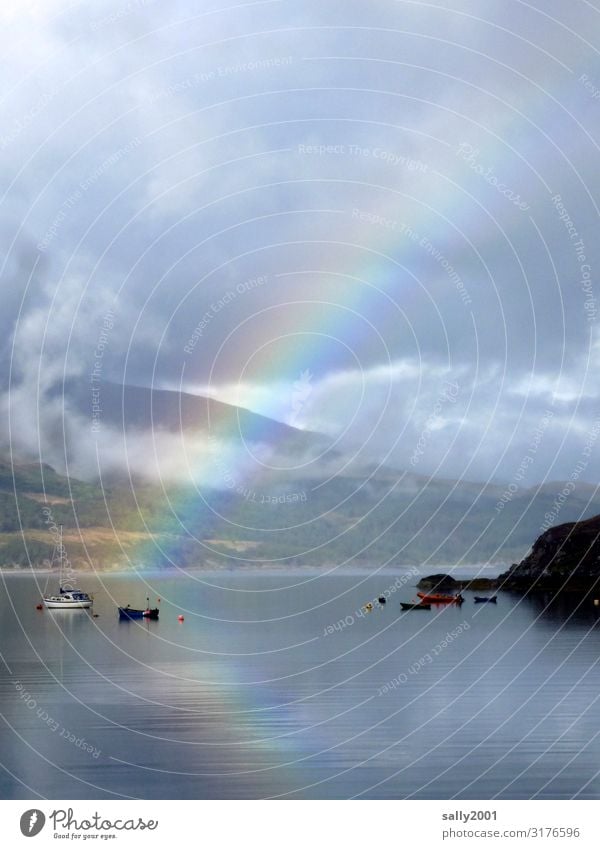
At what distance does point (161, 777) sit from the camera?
204 feet

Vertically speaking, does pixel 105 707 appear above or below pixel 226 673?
below

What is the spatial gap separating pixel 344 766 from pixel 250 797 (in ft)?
33.3

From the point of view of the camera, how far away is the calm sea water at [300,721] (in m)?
61.3

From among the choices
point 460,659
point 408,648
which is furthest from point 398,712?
point 408,648

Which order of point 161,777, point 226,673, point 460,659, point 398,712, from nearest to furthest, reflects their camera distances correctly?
point 161,777
point 398,712
point 226,673
point 460,659

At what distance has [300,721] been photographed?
271 feet

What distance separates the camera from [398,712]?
86312mm

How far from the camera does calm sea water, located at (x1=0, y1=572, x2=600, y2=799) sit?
6128cm

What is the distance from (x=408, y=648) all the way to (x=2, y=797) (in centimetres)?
9623
